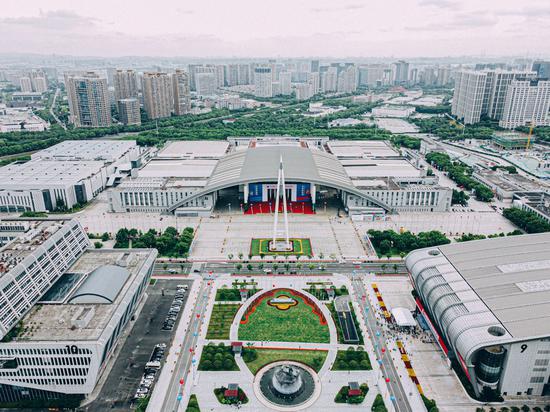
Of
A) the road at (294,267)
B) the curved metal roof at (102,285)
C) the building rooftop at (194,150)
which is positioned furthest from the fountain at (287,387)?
the building rooftop at (194,150)

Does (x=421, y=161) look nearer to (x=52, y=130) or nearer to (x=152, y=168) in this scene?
(x=152, y=168)

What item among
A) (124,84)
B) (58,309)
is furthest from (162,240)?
(124,84)

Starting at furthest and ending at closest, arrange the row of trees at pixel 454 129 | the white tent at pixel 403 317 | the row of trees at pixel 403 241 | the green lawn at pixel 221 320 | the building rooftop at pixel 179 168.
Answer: the row of trees at pixel 454 129 → the building rooftop at pixel 179 168 → the row of trees at pixel 403 241 → the white tent at pixel 403 317 → the green lawn at pixel 221 320

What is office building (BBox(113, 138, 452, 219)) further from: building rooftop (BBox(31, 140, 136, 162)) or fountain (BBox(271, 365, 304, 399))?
fountain (BBox(271, 365, 304, 399))

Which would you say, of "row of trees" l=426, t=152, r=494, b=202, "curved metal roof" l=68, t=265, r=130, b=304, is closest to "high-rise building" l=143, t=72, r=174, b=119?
"row of trees" l=426, t=152, r=494, b=202

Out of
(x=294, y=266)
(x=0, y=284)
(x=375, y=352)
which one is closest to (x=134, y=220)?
(x=294, y=266)

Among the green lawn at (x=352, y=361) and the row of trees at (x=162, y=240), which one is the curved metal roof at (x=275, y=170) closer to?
the row of trees at (x=162, y=240)
